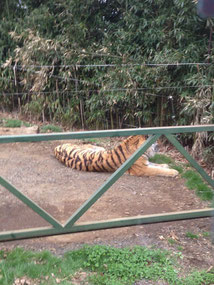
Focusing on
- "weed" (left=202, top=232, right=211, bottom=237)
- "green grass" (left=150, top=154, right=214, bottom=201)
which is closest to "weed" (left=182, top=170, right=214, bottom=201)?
"green grass" (left=150, top=154, right=214, bottom=201)

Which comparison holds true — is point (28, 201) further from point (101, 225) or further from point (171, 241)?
point (171, 241)

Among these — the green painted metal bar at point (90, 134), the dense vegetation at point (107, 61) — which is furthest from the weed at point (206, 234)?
the dense vegetation at point (107, 61)

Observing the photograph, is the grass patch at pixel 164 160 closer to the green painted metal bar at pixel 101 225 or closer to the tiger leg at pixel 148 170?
the tiger leg at pixel 148 170

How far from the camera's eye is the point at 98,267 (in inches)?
104

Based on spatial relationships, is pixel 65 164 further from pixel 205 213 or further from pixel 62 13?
pixel 62 13

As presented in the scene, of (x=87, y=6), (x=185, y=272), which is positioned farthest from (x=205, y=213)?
(x=87, y=6)

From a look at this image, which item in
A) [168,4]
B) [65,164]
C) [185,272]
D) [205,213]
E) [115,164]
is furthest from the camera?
[168,4]

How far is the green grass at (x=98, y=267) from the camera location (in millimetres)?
2496

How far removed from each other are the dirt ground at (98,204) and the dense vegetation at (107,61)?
1.32 metres

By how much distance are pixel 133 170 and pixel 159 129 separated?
234 cm

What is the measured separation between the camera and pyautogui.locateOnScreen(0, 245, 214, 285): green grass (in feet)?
8.19

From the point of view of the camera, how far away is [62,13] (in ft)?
24.9

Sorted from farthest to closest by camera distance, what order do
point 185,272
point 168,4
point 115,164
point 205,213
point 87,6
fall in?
point 87,6 → point 168,4 → point 115,164 → point 205,213 → point 185,272

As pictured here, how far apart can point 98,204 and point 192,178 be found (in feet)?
5.14
